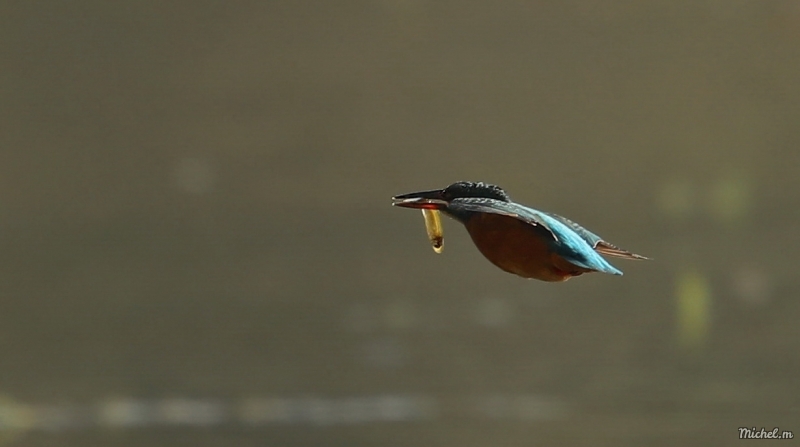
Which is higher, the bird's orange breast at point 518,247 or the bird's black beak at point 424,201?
the bird's black beak at point 424,201

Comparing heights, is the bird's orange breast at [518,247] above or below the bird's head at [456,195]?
below

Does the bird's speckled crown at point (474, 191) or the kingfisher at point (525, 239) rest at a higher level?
the bird's speckled crown at point (474, 191)

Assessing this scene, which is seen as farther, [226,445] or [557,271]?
[226,445]

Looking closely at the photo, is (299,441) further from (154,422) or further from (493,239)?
(493,239)

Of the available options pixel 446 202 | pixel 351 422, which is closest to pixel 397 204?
pixel 446 202

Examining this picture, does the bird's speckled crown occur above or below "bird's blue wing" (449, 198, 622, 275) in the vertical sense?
above
